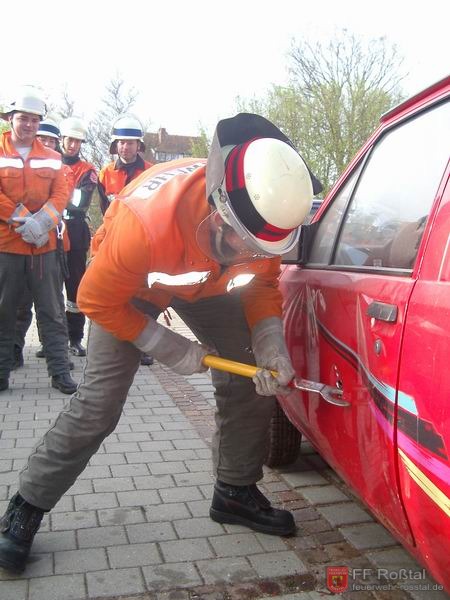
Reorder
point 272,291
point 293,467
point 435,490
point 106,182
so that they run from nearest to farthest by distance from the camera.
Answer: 1. point 435,490
2. point 272,291
3. point 293,467
4. point 106,182

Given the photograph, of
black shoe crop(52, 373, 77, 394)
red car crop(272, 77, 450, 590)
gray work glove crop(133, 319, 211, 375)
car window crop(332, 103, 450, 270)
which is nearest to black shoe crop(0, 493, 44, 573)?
gray work glove crop(133, 319, 211, 375)

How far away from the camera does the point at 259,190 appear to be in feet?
6.62

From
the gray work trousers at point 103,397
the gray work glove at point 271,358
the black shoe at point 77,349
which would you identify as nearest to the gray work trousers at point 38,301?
the black shoe at point 77,349

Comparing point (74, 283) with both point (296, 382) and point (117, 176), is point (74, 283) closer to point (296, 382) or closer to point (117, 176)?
point (117, 176)

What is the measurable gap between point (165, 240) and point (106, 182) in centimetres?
399

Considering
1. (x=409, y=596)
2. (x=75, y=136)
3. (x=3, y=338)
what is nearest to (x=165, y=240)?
(x=409, y=596)

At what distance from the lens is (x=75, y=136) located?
6230 mm

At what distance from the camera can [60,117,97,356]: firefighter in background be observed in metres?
6.14

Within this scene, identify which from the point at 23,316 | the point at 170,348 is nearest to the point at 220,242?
the point at 170,348

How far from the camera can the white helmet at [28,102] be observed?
4559 mm

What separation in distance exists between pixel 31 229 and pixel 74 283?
167 cm

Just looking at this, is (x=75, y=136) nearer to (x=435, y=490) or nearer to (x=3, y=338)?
(x=3, y=338)

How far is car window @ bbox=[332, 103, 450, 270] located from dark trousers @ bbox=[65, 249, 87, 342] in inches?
152

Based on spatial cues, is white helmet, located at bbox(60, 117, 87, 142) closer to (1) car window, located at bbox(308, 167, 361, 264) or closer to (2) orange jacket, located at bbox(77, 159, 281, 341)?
(1) car window, located at bbox(308, 167, 361, 264)
